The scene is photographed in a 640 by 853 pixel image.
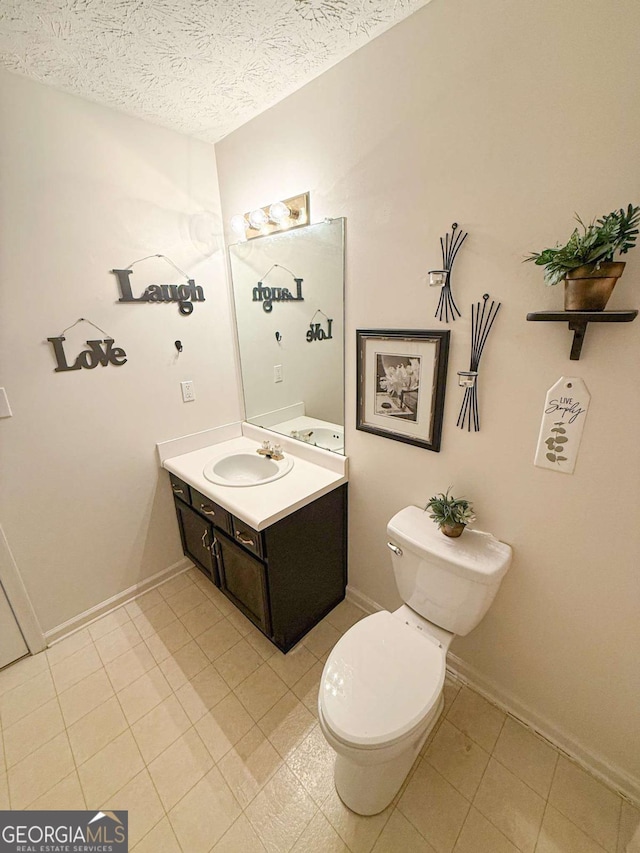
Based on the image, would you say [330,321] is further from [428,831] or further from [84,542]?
[428,831]

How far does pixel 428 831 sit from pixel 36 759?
4.67 feet

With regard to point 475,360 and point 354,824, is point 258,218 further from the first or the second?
point 354,824

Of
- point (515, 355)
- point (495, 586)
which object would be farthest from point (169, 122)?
point (495, 586)

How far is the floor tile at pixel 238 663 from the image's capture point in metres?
1.54

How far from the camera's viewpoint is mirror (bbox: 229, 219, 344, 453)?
5.08ft

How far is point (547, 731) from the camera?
4.27ft

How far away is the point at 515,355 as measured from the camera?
1.08 meters

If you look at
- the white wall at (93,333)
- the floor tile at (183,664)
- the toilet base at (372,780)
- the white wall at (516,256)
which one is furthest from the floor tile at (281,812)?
the white wall at (93,333)

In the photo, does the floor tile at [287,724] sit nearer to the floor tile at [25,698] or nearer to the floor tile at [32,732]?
the floor tile at [32,732]

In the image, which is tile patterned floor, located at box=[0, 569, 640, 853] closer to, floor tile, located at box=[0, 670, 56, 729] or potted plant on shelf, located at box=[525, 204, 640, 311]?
floor tile, located at box=[0, 670, 56, 729]

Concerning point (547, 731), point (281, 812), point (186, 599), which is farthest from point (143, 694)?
point (547, 731)

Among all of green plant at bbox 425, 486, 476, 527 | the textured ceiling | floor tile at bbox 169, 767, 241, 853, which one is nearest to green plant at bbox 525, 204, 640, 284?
green plant at bbox 425, 486, 476, 527

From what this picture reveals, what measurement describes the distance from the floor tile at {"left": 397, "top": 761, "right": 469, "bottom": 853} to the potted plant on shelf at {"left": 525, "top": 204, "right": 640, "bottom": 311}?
1.61 m

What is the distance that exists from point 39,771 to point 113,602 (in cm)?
72
